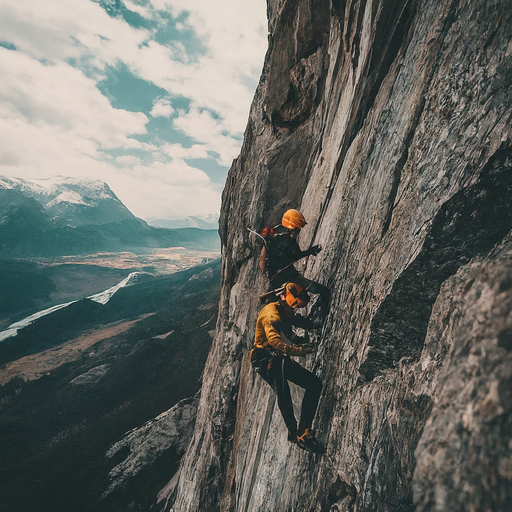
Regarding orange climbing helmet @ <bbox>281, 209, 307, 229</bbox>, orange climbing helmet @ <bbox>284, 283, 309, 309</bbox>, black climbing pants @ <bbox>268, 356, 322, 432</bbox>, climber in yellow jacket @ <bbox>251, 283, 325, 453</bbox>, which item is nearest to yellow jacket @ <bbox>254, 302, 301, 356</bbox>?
climber in yellow jacket @ <bbox>251, 283, 325, 453</bbox>

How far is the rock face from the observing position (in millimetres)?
2678

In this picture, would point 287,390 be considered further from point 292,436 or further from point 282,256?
point 282,256

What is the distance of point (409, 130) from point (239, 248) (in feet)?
34.5

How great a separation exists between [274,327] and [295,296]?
96cm

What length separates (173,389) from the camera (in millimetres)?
36281

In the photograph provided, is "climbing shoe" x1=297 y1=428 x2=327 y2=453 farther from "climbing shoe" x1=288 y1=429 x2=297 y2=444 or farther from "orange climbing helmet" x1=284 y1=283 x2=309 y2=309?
"orange climbing helmet" x1=284 y1=283 x2=309 y2=309

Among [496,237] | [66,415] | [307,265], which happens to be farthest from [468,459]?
[66,415]

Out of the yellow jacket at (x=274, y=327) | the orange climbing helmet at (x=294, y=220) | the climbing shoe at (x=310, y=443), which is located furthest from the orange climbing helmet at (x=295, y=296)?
the climbing shoe at (x=310, y=443)

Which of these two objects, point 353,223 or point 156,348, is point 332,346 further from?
point 156,348

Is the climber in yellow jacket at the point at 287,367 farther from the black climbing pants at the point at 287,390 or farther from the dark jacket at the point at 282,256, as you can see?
the dark jacket at the point at 282,256

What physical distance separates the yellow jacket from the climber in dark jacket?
891 mm

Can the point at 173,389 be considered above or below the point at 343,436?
below

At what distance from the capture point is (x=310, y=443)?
5.93 meters

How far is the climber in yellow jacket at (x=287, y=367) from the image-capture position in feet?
19.4
